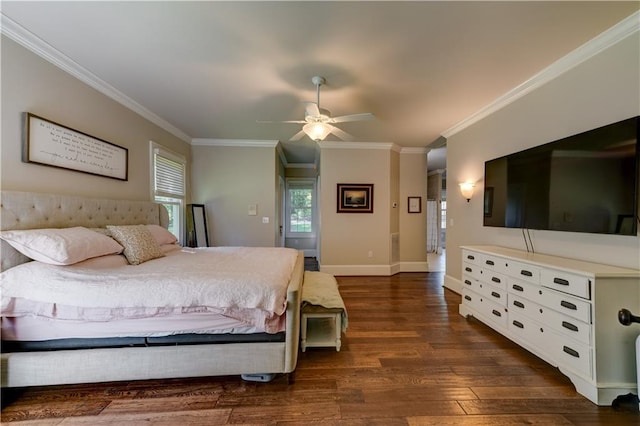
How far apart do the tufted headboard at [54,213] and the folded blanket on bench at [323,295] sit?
2.10 m

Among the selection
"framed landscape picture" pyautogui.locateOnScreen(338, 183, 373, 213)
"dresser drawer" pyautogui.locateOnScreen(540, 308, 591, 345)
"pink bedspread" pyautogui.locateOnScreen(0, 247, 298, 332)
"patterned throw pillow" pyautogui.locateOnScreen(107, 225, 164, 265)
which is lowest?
"dresser drawer" pyautogui.locateOnScreen(540, 308, 591, 345)

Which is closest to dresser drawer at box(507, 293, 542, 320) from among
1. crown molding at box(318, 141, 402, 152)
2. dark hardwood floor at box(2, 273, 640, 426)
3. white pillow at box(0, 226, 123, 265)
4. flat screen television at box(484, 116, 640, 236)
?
dark hardwood floor at box(2, 273, 640, 426)

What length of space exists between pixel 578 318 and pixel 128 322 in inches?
119

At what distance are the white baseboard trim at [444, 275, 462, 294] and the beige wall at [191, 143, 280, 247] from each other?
3.15 m

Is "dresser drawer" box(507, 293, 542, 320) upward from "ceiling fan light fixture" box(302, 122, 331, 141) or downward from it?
downward

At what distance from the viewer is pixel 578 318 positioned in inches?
69.0

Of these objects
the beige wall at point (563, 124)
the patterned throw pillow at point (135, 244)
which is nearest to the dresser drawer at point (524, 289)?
the beige wall at point (563, 124)

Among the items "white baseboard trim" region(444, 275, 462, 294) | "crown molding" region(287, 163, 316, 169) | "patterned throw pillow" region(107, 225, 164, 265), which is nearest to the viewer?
"patterned throw pillow" region(107, 225, 164, 265)

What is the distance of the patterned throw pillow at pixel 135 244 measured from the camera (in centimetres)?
234

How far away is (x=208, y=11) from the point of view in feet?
5.70

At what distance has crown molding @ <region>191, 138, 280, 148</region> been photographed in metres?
4.73

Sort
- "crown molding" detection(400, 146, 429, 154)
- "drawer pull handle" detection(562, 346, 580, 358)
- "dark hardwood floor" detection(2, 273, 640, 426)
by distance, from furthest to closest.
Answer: "crown molding" detection(400, 146, 429, 154)
"drawer pull handle" detection(562, 346, 580, 358)
"dark hardwood floor" detection(2, 273, 640, 426)

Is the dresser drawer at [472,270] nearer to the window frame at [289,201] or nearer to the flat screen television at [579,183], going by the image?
the flat screen television at [579,183]

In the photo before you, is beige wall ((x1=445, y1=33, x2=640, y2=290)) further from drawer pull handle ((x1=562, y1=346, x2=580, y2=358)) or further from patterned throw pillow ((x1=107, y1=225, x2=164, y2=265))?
patterned throw pillow ((x1=107, y1=225, x2=164, y2=265))
